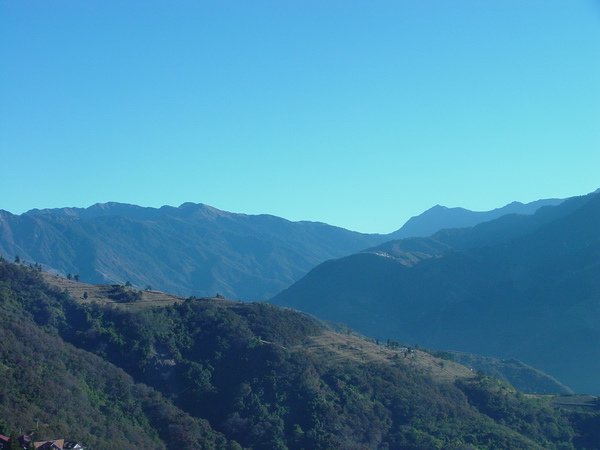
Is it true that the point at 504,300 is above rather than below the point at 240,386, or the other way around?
above

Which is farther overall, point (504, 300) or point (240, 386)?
point (504, 300)

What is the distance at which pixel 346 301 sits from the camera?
188 m

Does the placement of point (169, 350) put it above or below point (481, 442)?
above

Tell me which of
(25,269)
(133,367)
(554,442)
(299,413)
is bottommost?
(554,442)

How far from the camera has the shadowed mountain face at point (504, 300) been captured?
467 ft

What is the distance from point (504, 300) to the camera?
17200cm

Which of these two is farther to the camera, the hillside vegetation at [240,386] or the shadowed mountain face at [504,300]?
the shadowed mountain face at [504,300]

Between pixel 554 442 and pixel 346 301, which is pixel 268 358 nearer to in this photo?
pixel 554 442

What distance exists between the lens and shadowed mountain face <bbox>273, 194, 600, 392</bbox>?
142250 millimetres

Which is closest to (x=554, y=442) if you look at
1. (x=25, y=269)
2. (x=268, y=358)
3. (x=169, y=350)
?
(x=268, y=358)

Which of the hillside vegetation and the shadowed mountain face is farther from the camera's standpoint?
the shadowed mountain face

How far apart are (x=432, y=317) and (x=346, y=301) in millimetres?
20480

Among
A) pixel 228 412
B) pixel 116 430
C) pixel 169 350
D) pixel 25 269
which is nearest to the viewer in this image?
pixel 116 430

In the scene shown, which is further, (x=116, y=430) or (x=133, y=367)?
(x=133, y=367)
